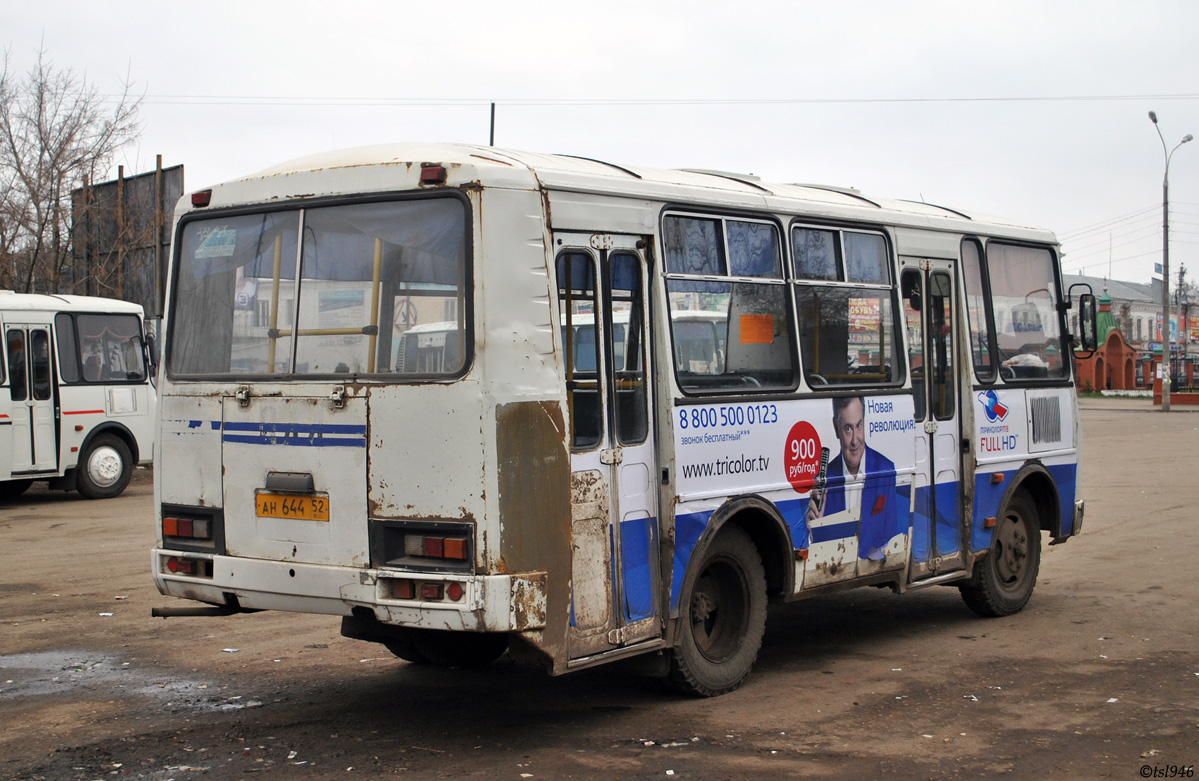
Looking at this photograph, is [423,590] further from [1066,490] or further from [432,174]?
[1066,490]

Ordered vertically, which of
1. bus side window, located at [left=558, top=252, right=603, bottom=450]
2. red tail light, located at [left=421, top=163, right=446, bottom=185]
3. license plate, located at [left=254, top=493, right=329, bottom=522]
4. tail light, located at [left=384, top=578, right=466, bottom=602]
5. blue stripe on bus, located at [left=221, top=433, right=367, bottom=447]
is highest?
red tail light, located at [left=421, top=163, right=446, bottom=185]

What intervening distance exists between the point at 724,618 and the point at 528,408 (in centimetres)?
227

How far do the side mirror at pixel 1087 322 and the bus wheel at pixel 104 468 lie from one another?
1421 cm

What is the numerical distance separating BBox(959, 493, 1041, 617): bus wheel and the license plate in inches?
215

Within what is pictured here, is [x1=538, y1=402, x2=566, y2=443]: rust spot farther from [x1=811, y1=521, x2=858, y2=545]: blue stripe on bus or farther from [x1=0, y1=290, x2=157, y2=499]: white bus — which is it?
[x1=0, y1=290, x2=157, y2=499]: white bus

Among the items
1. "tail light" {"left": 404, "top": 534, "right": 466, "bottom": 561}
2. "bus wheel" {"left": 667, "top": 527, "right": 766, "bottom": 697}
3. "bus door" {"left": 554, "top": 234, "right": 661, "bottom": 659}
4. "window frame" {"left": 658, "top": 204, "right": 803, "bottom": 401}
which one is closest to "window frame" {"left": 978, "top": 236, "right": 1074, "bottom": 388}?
"window frame" {"left": 658, "top": 204, "right": 803, "bottom": 401}

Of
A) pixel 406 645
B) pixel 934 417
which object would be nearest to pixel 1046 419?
pixel 934 417

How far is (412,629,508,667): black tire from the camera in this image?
247 inches

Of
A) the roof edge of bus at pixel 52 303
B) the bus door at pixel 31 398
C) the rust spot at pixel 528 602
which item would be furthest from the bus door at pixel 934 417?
the roof edge of bus at pixel 52 303

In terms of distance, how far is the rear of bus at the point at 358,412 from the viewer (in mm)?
5648

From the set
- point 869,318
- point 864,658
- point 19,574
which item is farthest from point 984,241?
point 19,574

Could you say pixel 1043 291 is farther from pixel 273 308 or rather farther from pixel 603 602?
pixel 273 308

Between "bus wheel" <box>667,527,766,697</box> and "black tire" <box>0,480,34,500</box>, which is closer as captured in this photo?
"bus wheel" <box>667,527,766,697</box>

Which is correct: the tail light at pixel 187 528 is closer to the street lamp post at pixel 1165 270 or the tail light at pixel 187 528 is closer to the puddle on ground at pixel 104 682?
the puddle on ground at pixel 104 682
